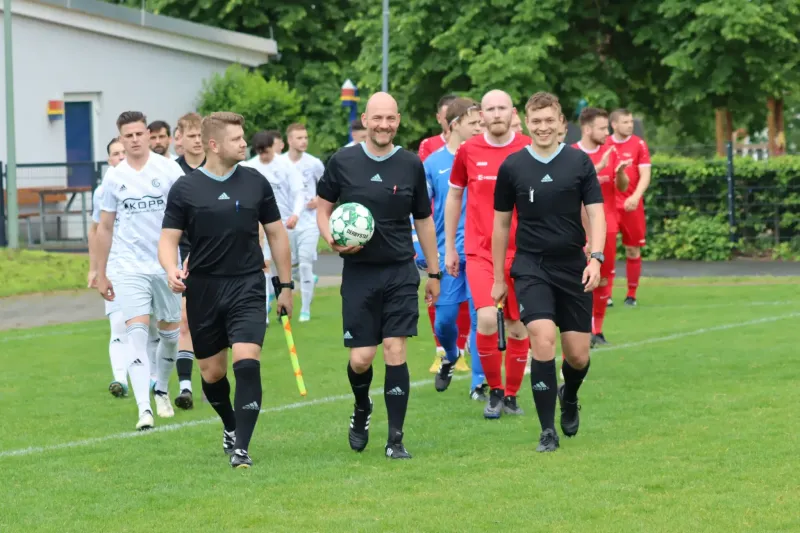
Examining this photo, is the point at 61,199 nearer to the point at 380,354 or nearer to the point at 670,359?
the point at 380,354

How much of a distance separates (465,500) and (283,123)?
1108 inches

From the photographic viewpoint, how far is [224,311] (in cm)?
798

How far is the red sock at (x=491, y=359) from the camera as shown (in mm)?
9562

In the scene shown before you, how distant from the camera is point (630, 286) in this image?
16844 mm

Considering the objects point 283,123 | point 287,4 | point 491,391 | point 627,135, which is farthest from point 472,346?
point 287,4

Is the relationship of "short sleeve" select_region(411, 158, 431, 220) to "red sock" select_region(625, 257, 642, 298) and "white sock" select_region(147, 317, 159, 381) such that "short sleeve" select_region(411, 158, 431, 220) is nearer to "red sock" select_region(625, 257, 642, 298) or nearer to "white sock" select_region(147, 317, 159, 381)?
"white sock" select_region(147, 317, 159, 381)

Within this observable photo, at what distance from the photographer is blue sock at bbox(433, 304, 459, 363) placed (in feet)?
34.6

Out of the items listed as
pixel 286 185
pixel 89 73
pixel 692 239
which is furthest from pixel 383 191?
pixel 89 73

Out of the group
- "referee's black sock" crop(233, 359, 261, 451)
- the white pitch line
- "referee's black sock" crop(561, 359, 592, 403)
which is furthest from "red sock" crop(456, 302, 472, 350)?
"referee's black sock" crop(233, 359, 261, 451)

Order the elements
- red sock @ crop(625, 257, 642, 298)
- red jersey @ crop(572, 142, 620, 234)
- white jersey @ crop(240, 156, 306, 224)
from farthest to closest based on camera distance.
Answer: red sock @ crop(625, 257, 642, 298)
white jersey @ crop(240, 156, 306, 224)
red jersey @ crop(572, 142, 620, 234)

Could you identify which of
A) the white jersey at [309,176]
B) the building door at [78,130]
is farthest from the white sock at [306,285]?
the building door at [78,130]

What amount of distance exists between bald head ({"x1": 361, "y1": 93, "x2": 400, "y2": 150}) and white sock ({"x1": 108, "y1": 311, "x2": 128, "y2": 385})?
3498 millimetres

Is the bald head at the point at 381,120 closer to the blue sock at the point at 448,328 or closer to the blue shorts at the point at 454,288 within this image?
the blue shorts at the point at 454,288

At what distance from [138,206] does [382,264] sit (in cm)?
225
